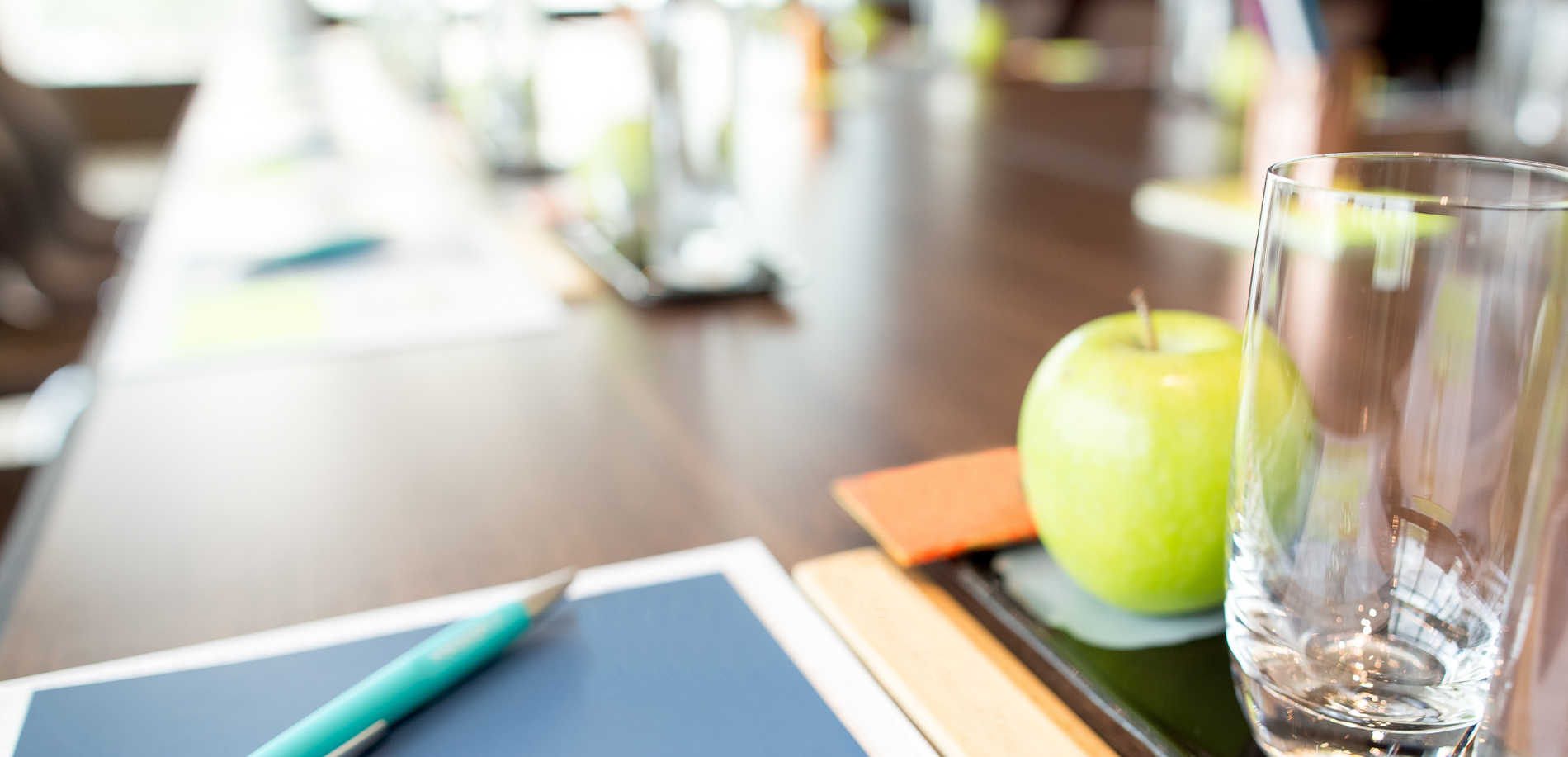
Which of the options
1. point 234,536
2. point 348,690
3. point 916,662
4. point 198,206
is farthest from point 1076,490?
point 198,206

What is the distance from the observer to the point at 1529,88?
1.63 metres

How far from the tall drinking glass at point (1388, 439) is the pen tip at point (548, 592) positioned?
206mm

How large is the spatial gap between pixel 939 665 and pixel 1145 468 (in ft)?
0.28

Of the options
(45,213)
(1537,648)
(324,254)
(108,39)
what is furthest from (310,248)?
(108,39)

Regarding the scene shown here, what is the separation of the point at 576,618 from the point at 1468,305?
0.27 metres

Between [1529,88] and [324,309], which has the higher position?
[1529,88]

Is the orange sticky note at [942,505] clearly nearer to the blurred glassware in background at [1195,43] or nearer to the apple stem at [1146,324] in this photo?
the apple stem at [1146,324]

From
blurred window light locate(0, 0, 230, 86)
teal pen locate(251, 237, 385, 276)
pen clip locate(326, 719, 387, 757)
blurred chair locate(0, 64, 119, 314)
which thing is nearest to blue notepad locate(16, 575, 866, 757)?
pen clip locate(326, 719, 387, 757)

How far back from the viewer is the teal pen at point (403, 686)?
303 millimetres

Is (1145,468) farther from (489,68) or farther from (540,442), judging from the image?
(489,68)

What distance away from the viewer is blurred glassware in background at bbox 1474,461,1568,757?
0.23 metres

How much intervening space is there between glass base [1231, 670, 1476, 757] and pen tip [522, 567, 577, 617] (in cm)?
21

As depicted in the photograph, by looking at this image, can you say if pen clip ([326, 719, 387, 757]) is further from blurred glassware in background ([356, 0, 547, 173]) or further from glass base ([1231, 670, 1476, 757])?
blurred glassware in background ([356, 0, 547, 173])

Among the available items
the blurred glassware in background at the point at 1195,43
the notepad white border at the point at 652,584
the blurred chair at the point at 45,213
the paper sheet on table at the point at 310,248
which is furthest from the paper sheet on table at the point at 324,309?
the blurred glassware in background at the point at 1195,43
